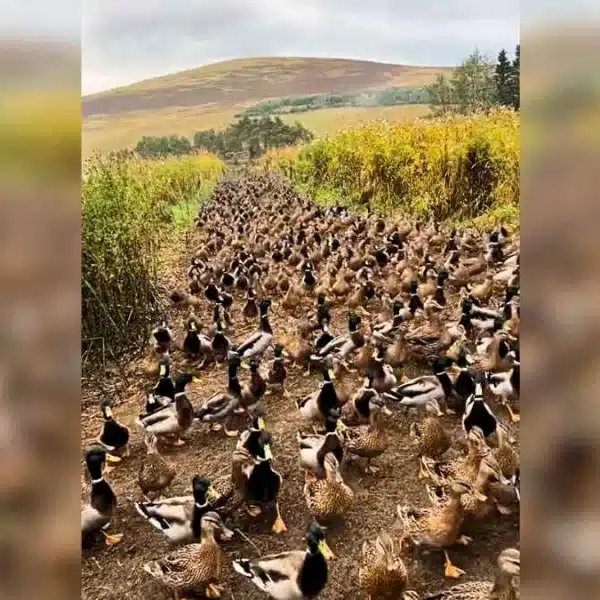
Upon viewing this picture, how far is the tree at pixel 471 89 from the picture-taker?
A: 839 centimetres

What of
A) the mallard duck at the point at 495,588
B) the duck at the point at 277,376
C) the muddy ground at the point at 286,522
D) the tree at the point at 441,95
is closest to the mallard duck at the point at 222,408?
the muddy ground at the point at 286,522

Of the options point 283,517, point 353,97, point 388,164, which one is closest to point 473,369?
point 283,517

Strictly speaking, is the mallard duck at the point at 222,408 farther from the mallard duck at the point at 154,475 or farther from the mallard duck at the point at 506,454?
the mallard duck at the point at 506,454

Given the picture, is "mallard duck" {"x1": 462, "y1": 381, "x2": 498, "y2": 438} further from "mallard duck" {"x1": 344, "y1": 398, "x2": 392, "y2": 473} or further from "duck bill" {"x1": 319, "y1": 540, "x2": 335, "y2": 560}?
"duck bill" {"x1": 319, "y1": 540, "x2": 335, "y2": 560}

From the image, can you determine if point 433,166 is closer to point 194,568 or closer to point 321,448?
point 321,448

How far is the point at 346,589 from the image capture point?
247 centimetres

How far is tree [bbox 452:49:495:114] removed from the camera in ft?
27.5

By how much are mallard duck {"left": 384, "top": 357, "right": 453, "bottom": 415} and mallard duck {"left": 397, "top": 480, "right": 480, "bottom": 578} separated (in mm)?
994

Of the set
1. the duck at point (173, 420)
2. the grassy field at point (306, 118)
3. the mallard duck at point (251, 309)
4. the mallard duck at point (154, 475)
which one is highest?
the grassy field at point (306, 118)

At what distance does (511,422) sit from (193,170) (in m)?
11.8

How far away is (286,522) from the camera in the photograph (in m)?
2.92

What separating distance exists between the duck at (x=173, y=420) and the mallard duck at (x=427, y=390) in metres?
1.15
